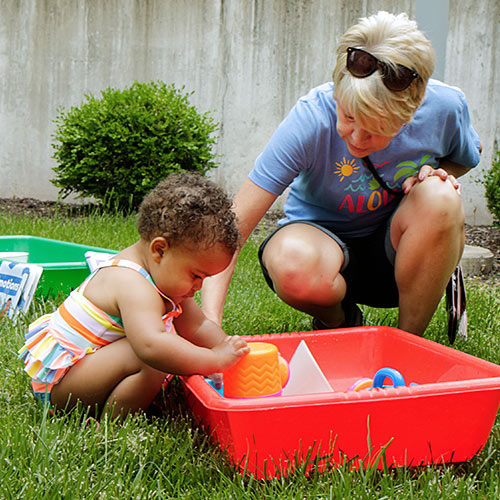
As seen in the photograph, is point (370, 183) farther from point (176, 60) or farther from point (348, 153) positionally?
point (176, 60)

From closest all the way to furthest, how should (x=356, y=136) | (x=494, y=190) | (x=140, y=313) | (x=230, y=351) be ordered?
1. (x=140, y=313)
2. (x=230, y=351)
3. (x=356, y=136)
4. (x=494, y=190)

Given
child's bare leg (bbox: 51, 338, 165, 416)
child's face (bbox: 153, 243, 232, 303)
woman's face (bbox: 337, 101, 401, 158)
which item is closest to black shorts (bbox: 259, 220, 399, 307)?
woman's face (bbox: 337, 101, 401, 158)

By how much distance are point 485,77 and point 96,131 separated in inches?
140

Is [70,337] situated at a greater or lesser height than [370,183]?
lesser

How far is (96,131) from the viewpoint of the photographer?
525 centimetres

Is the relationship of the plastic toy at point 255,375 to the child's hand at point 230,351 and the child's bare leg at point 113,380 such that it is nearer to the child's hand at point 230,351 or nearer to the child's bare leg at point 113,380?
the child's hand at point 230,351

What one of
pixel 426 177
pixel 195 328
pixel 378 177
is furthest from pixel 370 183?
pixel 195 328

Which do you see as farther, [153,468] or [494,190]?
[494,190]

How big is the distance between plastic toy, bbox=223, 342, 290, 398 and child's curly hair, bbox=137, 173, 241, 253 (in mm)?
302

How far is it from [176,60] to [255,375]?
203 inches

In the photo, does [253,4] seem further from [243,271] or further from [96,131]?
[243,271]

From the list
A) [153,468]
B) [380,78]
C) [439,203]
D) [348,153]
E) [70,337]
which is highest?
[380,78]

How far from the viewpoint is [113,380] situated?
1.72 metres

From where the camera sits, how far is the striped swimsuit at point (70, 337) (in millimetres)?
1728
